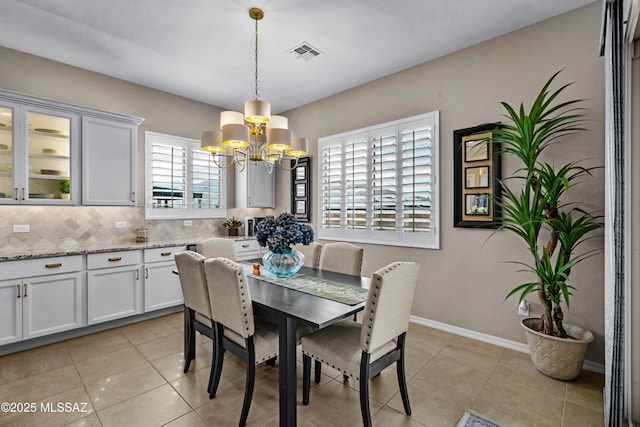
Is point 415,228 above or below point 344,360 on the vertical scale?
above

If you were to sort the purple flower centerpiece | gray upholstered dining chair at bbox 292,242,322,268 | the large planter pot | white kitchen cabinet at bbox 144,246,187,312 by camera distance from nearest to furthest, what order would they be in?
the large planter pot, the purple flower centerpiece, gray upholstered dining chair at bbox 292,242,322,268, white kitchen cabinet at bbox 144,246,187,312

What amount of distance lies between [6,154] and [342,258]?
3.34 metres

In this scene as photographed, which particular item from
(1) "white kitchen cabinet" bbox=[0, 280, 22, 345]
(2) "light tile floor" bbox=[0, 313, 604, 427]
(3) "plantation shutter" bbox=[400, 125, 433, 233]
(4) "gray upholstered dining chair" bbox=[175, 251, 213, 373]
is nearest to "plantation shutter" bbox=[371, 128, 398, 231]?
(3) "plantation shutter" bbox=[400, 125, 433, 233]

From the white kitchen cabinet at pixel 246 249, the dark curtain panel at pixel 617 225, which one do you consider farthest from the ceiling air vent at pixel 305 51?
the white kitchen cabinet at pixel 246 249

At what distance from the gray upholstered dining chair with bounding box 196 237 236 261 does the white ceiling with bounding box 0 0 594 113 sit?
6.51 feet

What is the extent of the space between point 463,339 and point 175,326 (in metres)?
3.11

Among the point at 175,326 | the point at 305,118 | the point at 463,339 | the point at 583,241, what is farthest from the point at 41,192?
the point at 583,241

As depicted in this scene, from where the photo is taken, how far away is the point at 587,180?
8.03 ft

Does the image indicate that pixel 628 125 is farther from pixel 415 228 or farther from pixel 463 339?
pixel 463 339

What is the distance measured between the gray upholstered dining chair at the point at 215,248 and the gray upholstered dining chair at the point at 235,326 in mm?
1082

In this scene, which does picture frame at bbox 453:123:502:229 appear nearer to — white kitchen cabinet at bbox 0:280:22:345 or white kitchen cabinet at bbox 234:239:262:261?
white kitchen cabinet at bbox 234:239:262:261

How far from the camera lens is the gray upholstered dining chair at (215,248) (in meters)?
3.04

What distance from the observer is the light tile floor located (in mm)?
1926

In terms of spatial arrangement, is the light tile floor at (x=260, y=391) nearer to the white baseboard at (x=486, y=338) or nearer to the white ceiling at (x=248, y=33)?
the white baseboard at (x=486, y=338)
